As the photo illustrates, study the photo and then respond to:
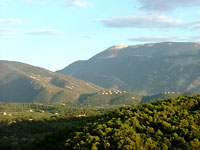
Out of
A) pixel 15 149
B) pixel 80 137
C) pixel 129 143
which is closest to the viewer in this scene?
pixel 129 143

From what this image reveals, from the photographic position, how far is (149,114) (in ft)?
310

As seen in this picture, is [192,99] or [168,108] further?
[192,99]

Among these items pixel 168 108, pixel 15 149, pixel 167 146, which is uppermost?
pixel 168 108

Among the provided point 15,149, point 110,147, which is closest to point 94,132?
point 110,147

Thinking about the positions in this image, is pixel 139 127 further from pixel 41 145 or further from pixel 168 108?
pixel 41 145

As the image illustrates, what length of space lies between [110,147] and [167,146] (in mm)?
12351

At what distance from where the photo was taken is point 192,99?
109 meters

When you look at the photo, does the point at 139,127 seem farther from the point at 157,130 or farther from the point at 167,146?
the point at 167,146

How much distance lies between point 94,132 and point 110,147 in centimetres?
1023

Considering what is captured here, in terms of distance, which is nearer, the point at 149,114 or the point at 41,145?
the point at 149,114

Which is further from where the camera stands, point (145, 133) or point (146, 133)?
point (145, 133)

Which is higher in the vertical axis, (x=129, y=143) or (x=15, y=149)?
(x=129, y=143)

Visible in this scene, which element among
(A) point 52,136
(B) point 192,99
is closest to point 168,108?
(B) point 192,99

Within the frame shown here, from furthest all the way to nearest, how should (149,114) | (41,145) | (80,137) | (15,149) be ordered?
(15,149)
(41,145)
(149,114)
(80,137)
